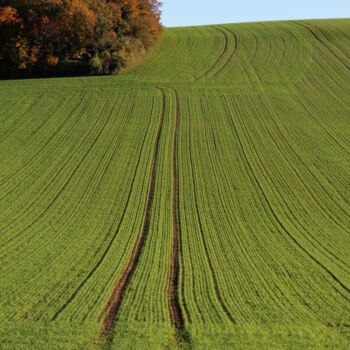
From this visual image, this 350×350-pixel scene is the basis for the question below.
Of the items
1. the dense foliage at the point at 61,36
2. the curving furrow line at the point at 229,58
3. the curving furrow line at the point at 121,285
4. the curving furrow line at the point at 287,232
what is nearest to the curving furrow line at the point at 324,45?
the curving furrow line at the point at 229,58

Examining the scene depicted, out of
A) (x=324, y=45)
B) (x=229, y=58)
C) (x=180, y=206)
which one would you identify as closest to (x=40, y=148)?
(x=180, y=206)

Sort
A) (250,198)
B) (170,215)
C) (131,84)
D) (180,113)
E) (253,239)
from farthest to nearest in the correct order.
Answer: (131,84), (180,113), (250,198), (170,215), (253,239)

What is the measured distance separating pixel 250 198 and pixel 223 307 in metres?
13.7

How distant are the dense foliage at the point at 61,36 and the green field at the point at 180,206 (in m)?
3.08

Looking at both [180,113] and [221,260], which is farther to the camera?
[180,113]

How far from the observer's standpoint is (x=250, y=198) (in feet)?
99.9

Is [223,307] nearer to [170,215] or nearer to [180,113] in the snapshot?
[170,215]

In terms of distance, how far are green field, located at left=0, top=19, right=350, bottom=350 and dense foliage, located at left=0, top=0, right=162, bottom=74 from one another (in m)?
3.08

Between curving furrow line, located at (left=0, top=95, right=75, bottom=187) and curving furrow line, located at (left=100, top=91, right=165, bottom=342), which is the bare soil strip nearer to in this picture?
curving furrow line, located at (left=100, top=91, right=165, bottom=342)

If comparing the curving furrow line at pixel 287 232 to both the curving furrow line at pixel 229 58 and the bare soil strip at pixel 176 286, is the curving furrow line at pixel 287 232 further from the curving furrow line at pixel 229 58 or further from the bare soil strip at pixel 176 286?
the curving furrow line at pixel 229 58

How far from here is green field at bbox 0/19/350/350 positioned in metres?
16.3

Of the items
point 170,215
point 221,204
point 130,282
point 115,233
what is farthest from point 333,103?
point 130,282

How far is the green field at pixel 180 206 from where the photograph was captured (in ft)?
53.5

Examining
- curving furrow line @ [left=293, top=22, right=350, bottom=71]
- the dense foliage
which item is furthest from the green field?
the dense foliage
